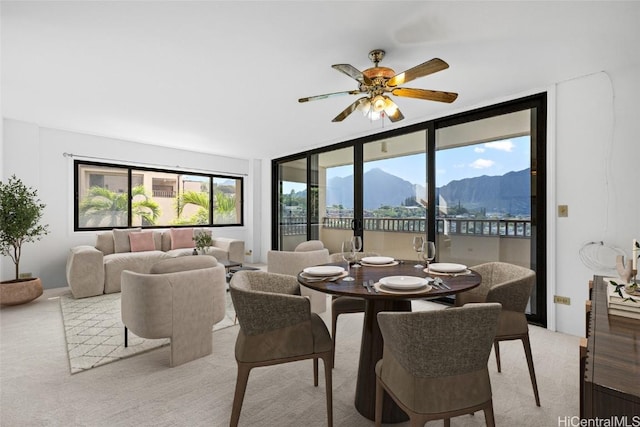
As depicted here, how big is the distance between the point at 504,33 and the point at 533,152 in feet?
5.01

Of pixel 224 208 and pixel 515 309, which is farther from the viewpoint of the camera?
pixel 224 208

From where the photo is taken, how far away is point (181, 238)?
5680mm

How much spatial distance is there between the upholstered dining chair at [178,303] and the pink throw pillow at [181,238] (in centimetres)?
335

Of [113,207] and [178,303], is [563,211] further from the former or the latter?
[113,207]

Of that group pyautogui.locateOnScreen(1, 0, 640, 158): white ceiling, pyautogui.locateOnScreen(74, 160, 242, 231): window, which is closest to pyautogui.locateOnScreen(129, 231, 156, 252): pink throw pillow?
pyautogui.locateOnScreen(74, 160, 242, 231): window

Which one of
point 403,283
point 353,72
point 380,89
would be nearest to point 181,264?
point 403,283

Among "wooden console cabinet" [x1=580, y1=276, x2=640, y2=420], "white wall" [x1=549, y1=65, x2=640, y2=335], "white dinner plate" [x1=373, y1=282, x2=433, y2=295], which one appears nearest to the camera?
"wooden console cabinet" [x1=580, y1=276, x2=640, y2=420]

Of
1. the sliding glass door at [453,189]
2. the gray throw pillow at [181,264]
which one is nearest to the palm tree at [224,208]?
the sliding glass door at [453,189]

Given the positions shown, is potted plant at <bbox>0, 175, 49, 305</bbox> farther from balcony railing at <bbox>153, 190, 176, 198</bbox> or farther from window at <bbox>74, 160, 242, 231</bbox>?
balcony railing at <bbox>153, 190, 176, 198</bbox>

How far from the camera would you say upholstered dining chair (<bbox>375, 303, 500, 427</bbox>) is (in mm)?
1162

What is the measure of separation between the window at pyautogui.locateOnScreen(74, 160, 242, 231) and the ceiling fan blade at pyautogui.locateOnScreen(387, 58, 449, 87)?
16.7 feet

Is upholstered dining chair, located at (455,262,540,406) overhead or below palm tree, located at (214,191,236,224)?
below

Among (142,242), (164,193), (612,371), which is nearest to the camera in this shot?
(612,371)

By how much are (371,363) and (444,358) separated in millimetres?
700
